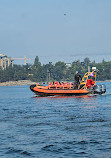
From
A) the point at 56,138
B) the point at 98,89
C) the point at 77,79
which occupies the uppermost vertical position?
the point at 77,79

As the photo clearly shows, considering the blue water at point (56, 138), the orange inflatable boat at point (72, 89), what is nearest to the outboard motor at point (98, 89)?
the orange inflatable boat at point (72, 89)

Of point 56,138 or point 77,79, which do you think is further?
point 77,79

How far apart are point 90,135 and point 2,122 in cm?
795

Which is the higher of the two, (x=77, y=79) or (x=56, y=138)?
(x=77, y=79)

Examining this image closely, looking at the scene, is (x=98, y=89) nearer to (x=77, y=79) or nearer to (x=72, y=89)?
(x=72, y=89)

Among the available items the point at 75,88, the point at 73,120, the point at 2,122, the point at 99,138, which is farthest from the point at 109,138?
the point at 75,88

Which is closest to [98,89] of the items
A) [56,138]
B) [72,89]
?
[72,89]

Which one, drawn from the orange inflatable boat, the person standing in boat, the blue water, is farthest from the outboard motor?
the blue water

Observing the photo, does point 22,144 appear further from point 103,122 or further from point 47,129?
point 103,122

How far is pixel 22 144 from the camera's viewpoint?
1741 cm

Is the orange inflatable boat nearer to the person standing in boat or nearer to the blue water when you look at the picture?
the person standing in boat

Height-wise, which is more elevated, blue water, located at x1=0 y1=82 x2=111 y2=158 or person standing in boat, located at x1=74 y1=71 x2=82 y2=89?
person standing in boat, located at x1=74 y1=71 x2=82 y2=89

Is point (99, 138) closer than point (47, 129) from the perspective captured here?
Yes

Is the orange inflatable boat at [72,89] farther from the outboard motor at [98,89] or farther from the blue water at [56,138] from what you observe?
the blue water at [56,138]
